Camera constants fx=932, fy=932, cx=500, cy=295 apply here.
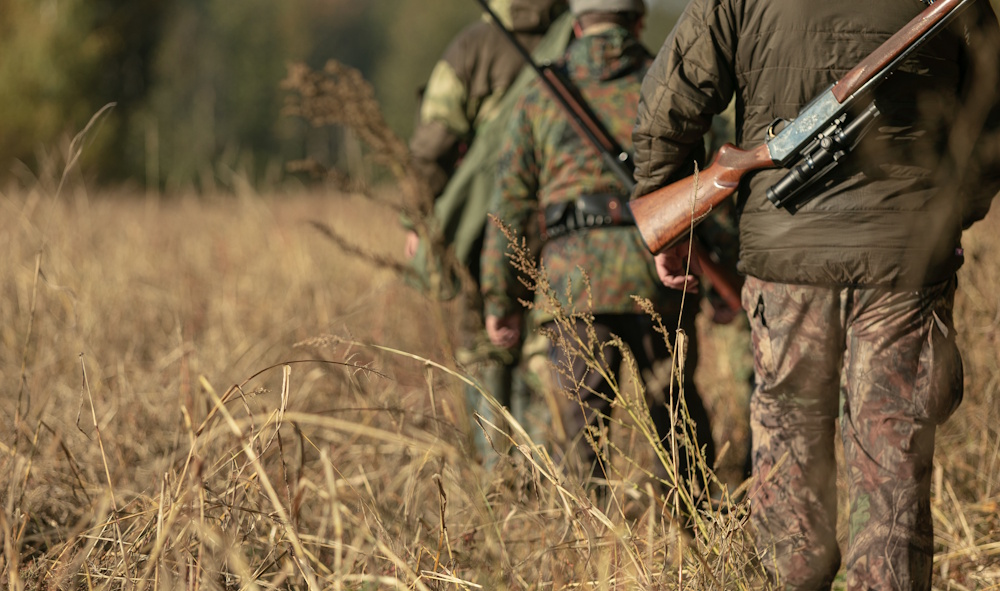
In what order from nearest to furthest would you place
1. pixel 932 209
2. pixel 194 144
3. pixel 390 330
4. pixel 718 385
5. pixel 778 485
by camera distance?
1. pixel 932 209
2. pixel 778 485
3. pixel 718 385
4. pixel 390 330
5. pixel 194 144

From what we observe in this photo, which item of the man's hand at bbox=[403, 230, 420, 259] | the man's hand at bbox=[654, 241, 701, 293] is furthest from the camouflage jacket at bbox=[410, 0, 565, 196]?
the man's hand at bbox=[654, 241, 701, 293]

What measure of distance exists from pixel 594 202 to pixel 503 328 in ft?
1.79

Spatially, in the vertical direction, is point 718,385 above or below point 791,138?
below

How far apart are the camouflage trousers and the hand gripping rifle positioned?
527mm

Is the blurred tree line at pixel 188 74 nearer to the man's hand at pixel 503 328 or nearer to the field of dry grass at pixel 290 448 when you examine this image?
the field of dry grass at pixel 290 448

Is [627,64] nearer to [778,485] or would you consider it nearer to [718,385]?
[778,485]

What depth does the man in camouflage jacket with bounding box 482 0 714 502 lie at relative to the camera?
2648 millimetres

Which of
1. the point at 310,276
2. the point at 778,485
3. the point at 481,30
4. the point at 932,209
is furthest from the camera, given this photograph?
the point at 310,276

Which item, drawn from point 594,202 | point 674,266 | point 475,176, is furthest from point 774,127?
point 475,176

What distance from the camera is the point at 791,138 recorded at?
75.8 inches

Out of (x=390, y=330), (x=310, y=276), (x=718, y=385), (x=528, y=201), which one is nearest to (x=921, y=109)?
(x=528, y=201)

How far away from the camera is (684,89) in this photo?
2.04m

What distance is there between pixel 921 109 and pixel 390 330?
3.35m

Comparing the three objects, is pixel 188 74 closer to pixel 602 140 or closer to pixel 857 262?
pixel 602 140
